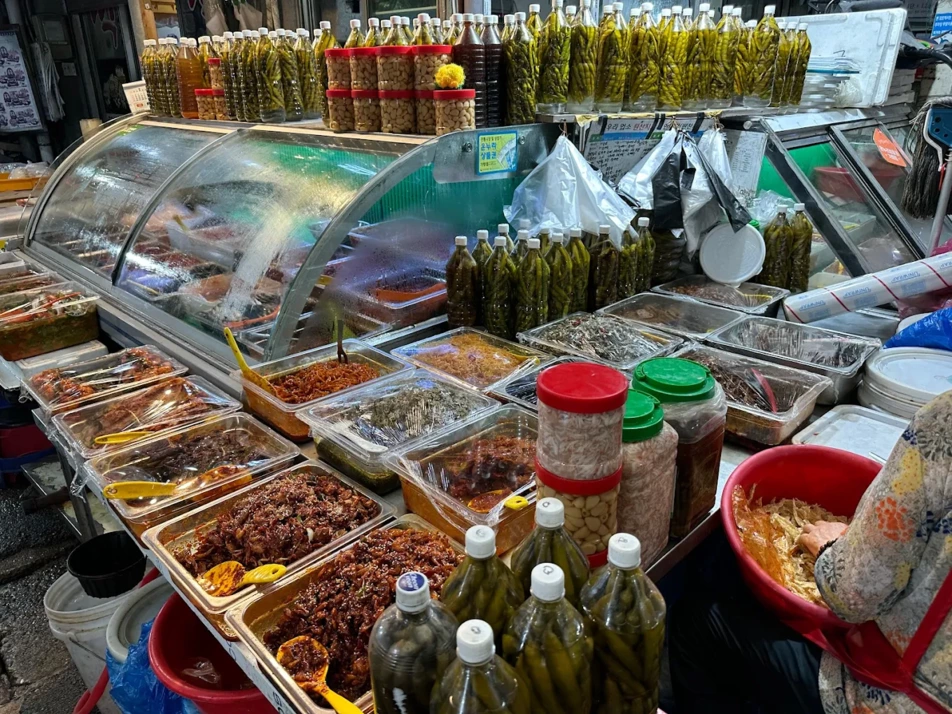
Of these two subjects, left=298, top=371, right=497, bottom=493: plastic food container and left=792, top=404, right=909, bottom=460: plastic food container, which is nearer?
left=298, top=371, right=497, bottom=493: plastic food container

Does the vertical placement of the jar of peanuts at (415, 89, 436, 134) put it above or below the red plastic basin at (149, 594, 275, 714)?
above

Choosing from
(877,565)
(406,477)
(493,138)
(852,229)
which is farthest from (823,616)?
(852,229)

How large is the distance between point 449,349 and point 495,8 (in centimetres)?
399

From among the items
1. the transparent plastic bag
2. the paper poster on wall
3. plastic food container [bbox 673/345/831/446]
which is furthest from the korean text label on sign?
the paper poster on wall

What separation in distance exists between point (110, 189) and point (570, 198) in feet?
8.78

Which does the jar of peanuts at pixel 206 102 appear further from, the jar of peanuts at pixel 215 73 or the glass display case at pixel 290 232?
the glass display case at pixel 290 232

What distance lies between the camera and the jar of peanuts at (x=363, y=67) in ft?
8.07

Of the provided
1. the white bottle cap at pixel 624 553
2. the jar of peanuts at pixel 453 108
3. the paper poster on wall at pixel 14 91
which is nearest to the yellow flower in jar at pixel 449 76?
the jar of peanuts at pixel 453 108

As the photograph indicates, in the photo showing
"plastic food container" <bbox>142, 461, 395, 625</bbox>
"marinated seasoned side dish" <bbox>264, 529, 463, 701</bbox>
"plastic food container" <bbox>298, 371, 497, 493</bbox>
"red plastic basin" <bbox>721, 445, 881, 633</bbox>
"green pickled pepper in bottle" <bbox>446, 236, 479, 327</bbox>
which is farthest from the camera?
"green pickled pepper in bottle" <bbox>446, 236, 479, 327</bbox>

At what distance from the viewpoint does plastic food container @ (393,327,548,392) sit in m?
2.18

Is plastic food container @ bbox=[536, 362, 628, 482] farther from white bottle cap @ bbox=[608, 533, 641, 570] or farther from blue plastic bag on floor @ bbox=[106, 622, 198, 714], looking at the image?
blue plastic bag on floor @ bbox=[106, 622, 198, 714]

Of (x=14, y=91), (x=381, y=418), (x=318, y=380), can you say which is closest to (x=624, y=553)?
(x=381, y=418)

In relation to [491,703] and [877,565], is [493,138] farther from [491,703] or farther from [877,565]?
[491,703]

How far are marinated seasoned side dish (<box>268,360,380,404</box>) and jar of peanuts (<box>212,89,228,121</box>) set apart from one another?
6.83 ft
